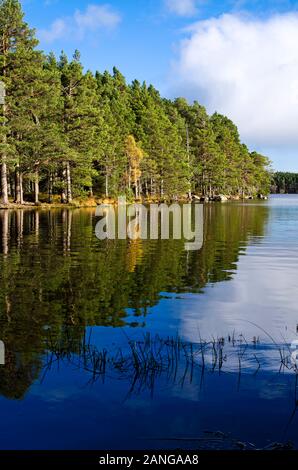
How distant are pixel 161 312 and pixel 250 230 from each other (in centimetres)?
2709

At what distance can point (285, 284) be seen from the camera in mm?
16781

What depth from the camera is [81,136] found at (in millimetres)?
69250

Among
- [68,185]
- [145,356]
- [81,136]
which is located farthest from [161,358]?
[81,136]

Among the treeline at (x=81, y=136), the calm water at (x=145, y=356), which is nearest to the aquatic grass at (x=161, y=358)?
the calm water at (x=145, y=356)

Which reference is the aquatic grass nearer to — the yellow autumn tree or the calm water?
the calm water

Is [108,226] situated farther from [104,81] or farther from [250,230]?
[104,81]

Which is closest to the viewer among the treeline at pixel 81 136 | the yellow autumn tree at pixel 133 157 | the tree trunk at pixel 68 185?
the treeline at pixel 81 136

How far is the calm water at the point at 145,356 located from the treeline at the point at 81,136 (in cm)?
3658

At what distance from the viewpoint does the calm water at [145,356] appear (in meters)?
6.33

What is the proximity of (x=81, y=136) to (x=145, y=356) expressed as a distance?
62860 mm

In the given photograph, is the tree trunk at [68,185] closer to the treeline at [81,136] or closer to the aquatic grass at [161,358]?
the treeline at [81,136]

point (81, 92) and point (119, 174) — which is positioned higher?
point (81, 92)

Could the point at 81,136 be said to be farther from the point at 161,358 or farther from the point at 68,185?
the point at 161,358

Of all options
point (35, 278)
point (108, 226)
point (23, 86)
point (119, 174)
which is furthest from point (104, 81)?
point (35, 278)
